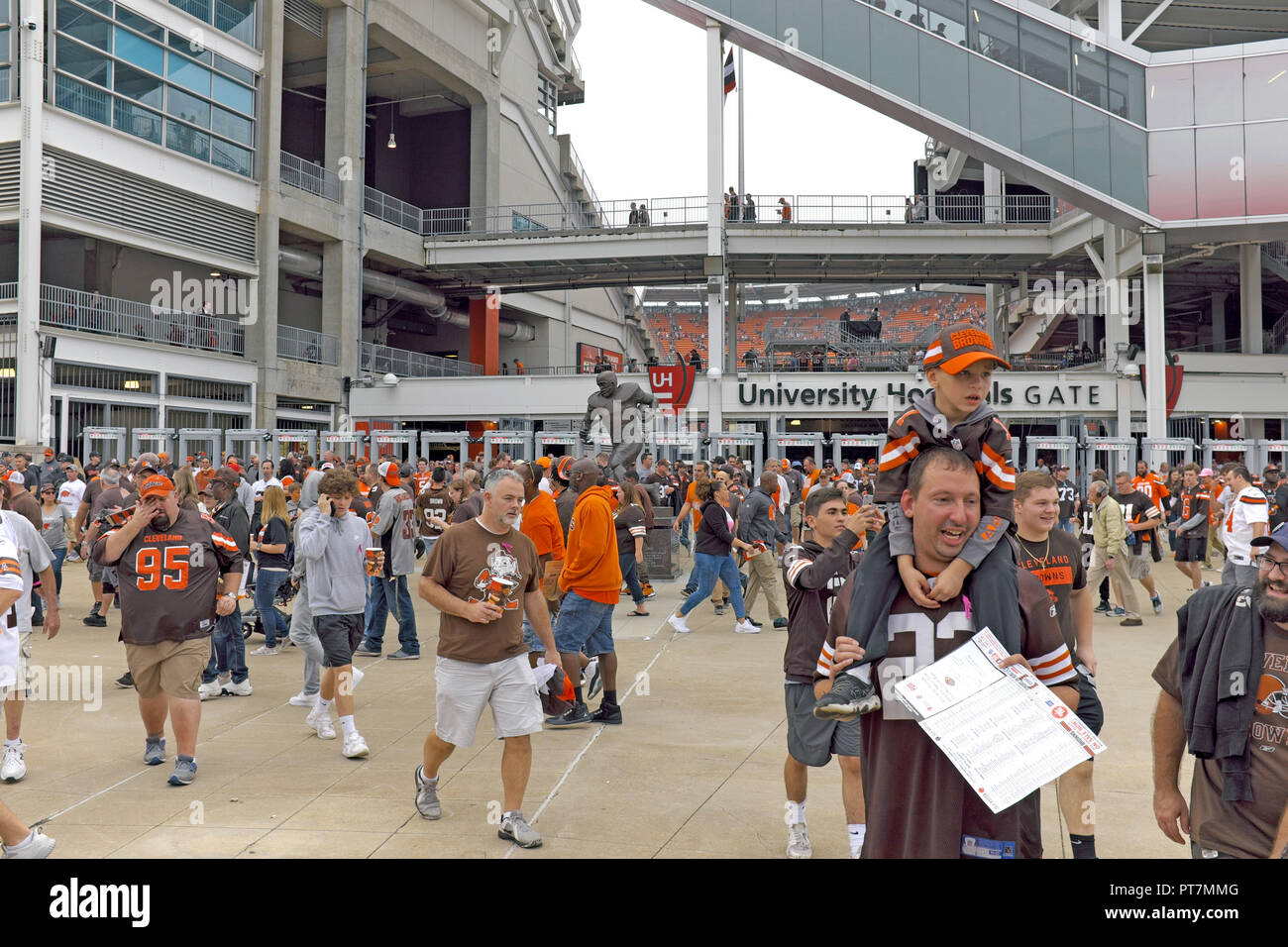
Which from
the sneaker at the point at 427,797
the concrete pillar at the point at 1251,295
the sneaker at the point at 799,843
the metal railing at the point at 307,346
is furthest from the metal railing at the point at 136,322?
the concrete pillar at the point at 1251,295

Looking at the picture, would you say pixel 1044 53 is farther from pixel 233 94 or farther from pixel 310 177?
pixel 233 94

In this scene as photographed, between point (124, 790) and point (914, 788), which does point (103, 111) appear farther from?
point (914, 788)

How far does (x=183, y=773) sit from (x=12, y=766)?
114 cm

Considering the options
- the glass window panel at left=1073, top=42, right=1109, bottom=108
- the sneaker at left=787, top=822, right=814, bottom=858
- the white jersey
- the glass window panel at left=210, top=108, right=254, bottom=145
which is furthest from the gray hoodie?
the glass window panel at left=210, top=108, right=254, bottom=145

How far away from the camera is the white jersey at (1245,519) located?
8.39 meters

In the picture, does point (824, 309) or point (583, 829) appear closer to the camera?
point (583, 829)

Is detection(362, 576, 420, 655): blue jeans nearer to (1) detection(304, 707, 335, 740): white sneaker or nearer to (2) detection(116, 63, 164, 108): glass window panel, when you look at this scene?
(1) detection(304, 707, 335, 740): white sneaker

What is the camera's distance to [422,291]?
40.2 m

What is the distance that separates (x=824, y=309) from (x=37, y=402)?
7419cm

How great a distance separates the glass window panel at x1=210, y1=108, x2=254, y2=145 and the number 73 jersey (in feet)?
92.7

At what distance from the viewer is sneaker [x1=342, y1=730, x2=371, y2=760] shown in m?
6.32

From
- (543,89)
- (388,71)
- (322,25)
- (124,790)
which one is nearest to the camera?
(124,790)

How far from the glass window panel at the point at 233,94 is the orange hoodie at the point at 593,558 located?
28.9 meters

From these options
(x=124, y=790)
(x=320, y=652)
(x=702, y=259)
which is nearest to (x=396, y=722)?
(x=320, y=652)
